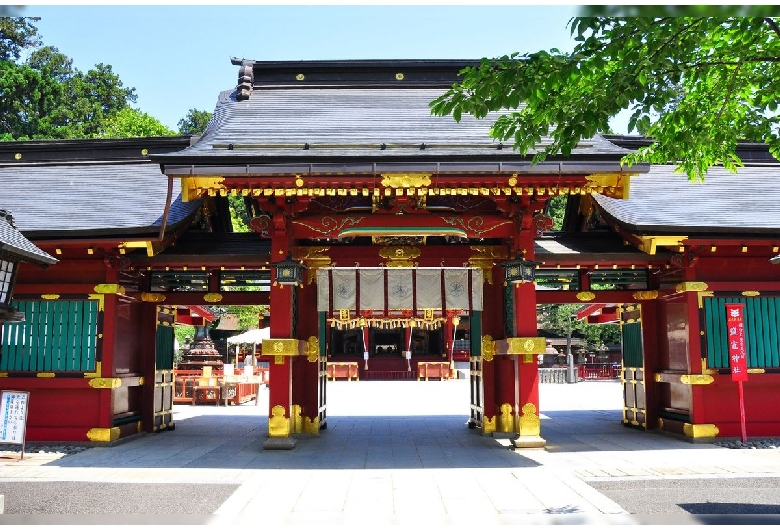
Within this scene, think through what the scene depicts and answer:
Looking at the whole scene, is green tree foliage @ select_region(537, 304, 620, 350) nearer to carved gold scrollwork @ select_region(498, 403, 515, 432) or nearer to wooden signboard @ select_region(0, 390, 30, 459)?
carved gold scrollwork @ select_region(498, 403, 515, 432)

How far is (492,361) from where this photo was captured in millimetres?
12703

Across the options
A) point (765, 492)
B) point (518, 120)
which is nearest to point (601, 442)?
point (765, 492)

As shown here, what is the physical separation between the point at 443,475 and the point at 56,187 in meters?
10.9

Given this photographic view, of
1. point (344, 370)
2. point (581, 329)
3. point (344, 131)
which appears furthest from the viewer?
point (581, 329)

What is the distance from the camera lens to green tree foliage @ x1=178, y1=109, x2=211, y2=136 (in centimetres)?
6994

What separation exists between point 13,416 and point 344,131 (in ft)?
25.7

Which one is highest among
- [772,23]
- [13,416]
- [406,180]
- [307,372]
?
[772,23]

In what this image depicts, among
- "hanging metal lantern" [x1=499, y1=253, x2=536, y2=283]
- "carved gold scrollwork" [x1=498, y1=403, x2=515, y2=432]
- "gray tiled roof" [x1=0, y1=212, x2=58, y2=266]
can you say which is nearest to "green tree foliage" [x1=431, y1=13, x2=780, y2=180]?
"hanging metal lantern" [x1=499, y1=253, x2=536, y2=283]

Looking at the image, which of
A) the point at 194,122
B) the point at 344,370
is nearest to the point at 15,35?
the point at 194,122

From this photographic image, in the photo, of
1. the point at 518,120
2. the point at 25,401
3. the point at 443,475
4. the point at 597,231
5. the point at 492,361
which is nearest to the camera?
the point at 518,120

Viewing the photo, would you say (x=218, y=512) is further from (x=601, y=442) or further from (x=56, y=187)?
(x=56, y=187)

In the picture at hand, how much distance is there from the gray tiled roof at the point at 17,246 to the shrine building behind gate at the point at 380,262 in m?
2.77

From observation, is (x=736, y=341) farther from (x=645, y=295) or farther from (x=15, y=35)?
(x=15, y=35)

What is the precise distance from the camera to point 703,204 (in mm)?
12734
